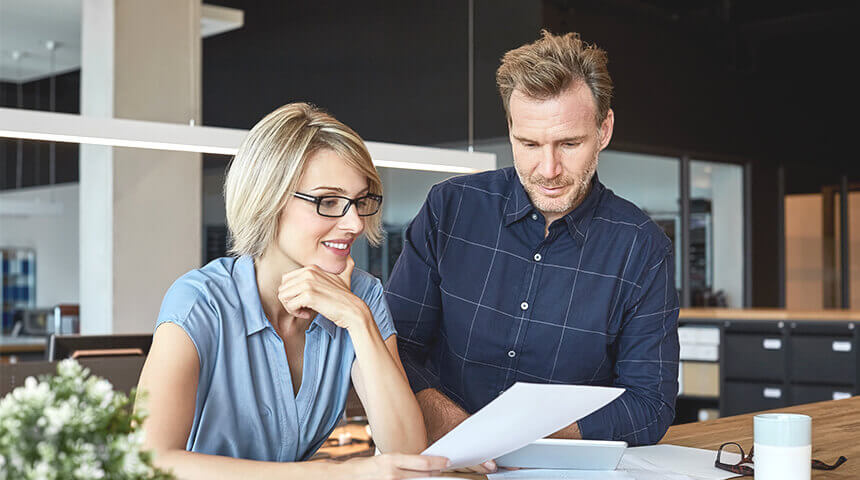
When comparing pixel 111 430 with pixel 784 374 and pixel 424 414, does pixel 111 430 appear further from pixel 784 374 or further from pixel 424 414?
pixel 784 374

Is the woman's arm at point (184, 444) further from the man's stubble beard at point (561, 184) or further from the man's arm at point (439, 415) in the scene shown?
the man's stubble beard at point (561, 184)

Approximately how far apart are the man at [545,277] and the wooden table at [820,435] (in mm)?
164

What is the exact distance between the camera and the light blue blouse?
1470mm

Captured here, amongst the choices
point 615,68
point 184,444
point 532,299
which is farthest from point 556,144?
point 615,68

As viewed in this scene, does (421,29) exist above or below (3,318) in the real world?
above

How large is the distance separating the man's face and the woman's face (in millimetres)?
349

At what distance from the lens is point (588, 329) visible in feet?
5.88

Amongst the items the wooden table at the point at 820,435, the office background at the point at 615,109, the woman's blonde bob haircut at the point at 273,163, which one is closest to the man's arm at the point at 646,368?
the wooden table at the point at 820,435

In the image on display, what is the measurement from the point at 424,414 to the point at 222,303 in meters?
0.48

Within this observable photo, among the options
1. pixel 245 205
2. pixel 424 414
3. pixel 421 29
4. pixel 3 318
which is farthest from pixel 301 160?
pixel 3 318

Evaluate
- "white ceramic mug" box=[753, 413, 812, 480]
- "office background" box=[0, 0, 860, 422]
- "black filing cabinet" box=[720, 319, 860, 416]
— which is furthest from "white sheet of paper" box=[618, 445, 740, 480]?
"black filing cabinet" box=[720, 319, 860, 416]

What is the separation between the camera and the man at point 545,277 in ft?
5.60

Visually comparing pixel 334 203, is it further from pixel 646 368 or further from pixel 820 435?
pixel 820 435

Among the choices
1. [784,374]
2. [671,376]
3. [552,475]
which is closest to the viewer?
[552,475]
